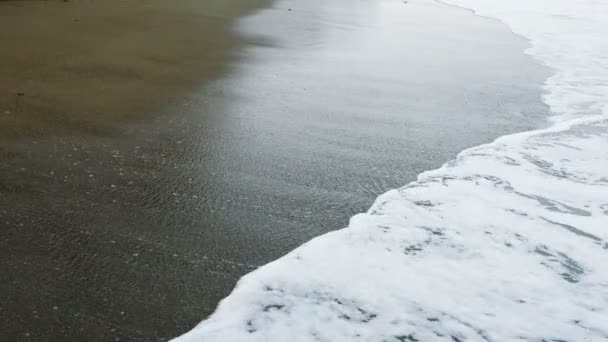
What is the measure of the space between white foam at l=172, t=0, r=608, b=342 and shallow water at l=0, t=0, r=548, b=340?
0.53 ft

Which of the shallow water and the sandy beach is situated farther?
the sandy beach

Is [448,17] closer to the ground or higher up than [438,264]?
higher up

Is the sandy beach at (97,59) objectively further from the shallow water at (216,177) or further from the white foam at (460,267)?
the white foam at (460,267)

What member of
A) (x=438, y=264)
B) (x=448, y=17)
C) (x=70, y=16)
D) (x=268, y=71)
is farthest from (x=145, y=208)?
(x=448, y=17)

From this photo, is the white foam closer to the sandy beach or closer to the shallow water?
the shallow water

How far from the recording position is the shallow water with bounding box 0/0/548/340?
89.7 inches

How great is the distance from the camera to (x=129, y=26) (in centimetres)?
748

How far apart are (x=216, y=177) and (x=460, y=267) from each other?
150cm

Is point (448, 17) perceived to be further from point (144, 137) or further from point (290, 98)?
point (144, 137)

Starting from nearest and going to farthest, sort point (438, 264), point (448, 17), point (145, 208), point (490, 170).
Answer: point (438, 264) < point (145, 208) < point (490, 170) < point (448, 17)

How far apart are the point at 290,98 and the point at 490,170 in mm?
1927

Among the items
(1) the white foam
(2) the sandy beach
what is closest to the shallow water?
(1) the white foam

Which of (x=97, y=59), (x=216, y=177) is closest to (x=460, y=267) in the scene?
(x=216, y=177)

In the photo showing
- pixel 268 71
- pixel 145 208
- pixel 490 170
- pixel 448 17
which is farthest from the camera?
pixel 448 17
